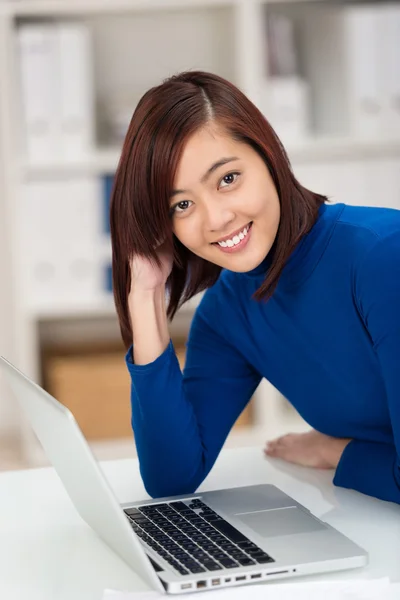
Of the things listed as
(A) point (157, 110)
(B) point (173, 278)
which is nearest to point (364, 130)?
(B) point (173, 278)

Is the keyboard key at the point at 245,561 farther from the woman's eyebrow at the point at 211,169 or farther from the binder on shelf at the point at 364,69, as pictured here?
the binder on shelf at the point at 364,69

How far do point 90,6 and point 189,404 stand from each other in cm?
205

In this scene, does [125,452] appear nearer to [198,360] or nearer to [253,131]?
[198,360]

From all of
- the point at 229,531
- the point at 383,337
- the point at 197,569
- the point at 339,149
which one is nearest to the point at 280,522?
the point at 229,531

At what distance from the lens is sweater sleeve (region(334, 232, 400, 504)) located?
130cm

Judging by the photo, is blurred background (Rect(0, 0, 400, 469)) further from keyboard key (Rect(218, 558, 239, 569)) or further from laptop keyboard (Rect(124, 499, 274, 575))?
keyboard key (Rect(218, 558, 239, 569))

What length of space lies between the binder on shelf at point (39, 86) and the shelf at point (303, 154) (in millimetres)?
62

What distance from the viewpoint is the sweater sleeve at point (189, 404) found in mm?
1464

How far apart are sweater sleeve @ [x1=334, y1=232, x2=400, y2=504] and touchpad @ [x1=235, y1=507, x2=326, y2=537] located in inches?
5.7

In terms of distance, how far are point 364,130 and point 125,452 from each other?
1327mm

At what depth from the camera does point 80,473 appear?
1117mm

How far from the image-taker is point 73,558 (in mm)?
1185

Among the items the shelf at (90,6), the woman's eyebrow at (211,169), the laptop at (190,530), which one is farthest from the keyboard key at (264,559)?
the shelf at (90,6)

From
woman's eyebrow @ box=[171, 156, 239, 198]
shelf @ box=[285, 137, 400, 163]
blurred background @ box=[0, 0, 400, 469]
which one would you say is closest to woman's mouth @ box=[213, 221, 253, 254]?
woman's eyebrow @ box=[171, 156, 239, 198]
